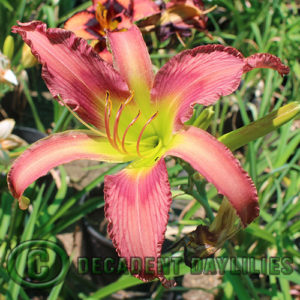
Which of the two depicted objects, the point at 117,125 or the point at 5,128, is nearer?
the point at 117,125

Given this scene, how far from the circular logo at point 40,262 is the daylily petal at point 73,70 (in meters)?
0.52

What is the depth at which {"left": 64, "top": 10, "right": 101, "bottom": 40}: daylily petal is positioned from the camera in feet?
2.86

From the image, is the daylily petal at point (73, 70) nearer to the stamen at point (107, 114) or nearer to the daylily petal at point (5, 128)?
the stamen at point (107, 114)

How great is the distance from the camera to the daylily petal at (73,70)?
0.62m

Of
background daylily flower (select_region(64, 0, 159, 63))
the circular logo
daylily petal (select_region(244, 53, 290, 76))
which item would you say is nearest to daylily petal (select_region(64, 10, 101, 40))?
background daylily flower (select_region(64, 0, 159, 63))

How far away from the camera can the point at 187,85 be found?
62 cm

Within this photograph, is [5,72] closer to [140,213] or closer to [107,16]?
[107,16]

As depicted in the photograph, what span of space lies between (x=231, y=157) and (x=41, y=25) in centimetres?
39

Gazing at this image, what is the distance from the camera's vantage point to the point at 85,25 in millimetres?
898

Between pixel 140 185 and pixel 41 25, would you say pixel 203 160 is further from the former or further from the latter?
pixel 41 25

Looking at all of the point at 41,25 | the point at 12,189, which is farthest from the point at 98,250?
the point at 41,25

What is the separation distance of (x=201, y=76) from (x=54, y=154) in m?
0.28

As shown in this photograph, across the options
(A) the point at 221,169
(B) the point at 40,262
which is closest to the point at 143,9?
(A) the point at 221,169

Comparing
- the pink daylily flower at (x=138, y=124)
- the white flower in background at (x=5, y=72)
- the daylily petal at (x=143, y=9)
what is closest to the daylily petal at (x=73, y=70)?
the pink daylily flower at (x=138, y=124)
